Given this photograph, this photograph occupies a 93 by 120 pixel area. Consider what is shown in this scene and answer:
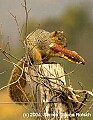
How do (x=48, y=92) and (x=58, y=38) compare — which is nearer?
(x=48, y=92)

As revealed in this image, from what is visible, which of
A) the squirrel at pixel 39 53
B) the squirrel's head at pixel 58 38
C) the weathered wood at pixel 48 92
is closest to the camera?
the weathered wood at pixel 48 92

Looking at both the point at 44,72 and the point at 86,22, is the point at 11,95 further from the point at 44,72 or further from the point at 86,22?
the point at 86,22

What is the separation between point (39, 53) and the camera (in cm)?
337

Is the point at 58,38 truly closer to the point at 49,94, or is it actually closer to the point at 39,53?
the point at 39,53

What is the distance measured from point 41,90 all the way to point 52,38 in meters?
0.87

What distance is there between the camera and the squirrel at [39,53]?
285 centimetres

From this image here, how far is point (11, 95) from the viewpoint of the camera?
9.98 feet

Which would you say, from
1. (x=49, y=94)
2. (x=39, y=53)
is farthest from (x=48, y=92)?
(x=39, y=53)

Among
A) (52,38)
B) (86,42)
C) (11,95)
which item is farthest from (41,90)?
(86,42)

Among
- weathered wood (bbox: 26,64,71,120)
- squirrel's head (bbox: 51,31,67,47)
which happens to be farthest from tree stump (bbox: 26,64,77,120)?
squirrel's head (bbox: 51,31,67,47)

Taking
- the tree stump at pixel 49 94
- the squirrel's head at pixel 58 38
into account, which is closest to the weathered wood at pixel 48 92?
the tree stump at pixel 49 94

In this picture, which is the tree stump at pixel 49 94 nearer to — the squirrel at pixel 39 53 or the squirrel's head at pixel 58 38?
the squirrel at pixel 39 53

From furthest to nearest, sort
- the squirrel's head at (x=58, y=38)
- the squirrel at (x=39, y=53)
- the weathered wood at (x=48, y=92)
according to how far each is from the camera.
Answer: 1. the squirrel's head at (x=58, y=38)
2. the squirrel at (x=39, y=53)
3. the weathered wood at (x=48, y=92)

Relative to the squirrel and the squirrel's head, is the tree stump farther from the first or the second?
the squirrel's head
